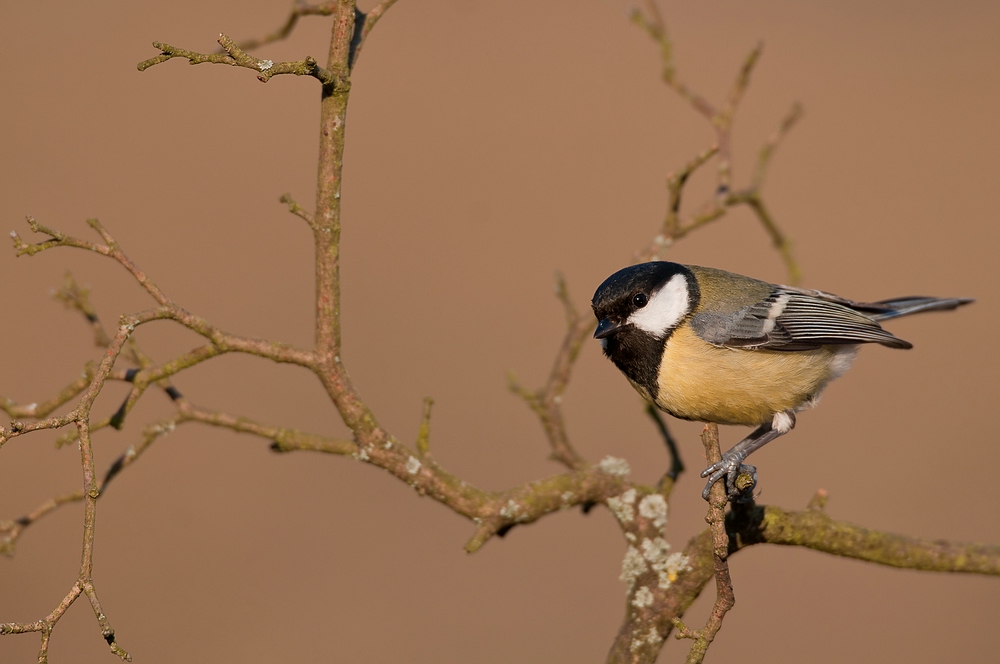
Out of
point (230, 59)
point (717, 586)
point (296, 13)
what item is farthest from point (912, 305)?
point (230, 59)

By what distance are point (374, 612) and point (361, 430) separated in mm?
3095

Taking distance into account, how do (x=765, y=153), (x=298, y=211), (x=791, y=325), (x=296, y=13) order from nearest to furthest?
(x=298, y=211), (x=296, y=13), (x=791, y=325), (x=765, y=153)

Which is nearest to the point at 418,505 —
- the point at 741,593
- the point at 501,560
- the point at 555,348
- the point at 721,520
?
the point at 501,560

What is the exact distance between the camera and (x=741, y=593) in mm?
5258

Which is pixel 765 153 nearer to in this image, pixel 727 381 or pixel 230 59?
pixel 727 381

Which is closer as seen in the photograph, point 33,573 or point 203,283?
point 33,573

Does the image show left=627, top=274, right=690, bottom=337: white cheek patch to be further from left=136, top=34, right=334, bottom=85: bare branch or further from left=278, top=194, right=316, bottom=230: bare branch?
left=136, top=34, right=334, bottom=85: bare branch

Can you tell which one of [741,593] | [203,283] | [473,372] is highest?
[203,283]

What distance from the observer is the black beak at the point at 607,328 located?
2.73 m

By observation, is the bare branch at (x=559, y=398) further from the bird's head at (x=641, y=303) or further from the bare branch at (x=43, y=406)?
the bare branch at (x=43, y=406)

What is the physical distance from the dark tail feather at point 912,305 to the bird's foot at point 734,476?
1.03 m

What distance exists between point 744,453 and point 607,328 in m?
0.58

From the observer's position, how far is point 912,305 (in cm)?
331

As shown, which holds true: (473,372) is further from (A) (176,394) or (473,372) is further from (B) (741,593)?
(A) (176,394)
